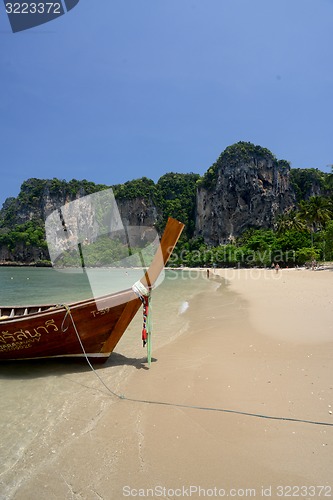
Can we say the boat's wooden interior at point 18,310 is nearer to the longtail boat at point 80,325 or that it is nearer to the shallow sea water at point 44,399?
the shallow sea water at point 44,399

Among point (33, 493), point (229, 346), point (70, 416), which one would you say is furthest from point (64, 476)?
point (229, 346)

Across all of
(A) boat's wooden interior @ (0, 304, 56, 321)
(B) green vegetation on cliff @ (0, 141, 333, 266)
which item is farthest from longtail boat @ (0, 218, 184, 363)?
(B) green vegetation on cliff @ (0, 141, 333, 266)

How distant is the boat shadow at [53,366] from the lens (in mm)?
5844

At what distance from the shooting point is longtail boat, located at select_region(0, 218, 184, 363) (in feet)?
18.7

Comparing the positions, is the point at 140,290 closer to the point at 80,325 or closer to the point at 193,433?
the point at 80,325

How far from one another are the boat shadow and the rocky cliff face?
99.3 meters

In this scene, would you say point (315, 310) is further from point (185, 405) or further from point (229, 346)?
point (185, 405)

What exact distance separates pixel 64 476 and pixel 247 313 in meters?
8.96

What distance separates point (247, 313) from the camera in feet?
35.6

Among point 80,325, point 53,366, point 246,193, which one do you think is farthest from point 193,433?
point 246,193

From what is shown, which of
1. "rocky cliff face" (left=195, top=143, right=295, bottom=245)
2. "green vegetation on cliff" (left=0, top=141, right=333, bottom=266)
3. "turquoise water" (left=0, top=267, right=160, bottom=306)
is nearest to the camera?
"turquoise water" (left=0, top=267, right=160, bottom=306)

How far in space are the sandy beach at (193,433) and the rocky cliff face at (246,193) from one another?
9996cm

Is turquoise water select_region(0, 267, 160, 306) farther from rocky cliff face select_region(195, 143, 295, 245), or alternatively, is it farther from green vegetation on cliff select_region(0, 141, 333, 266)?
rocky cliff face select_region(195, 143, 295, 245)

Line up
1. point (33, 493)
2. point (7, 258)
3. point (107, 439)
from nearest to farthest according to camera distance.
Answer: point (33, 493)
point (107, 439)
point (7, 258)
